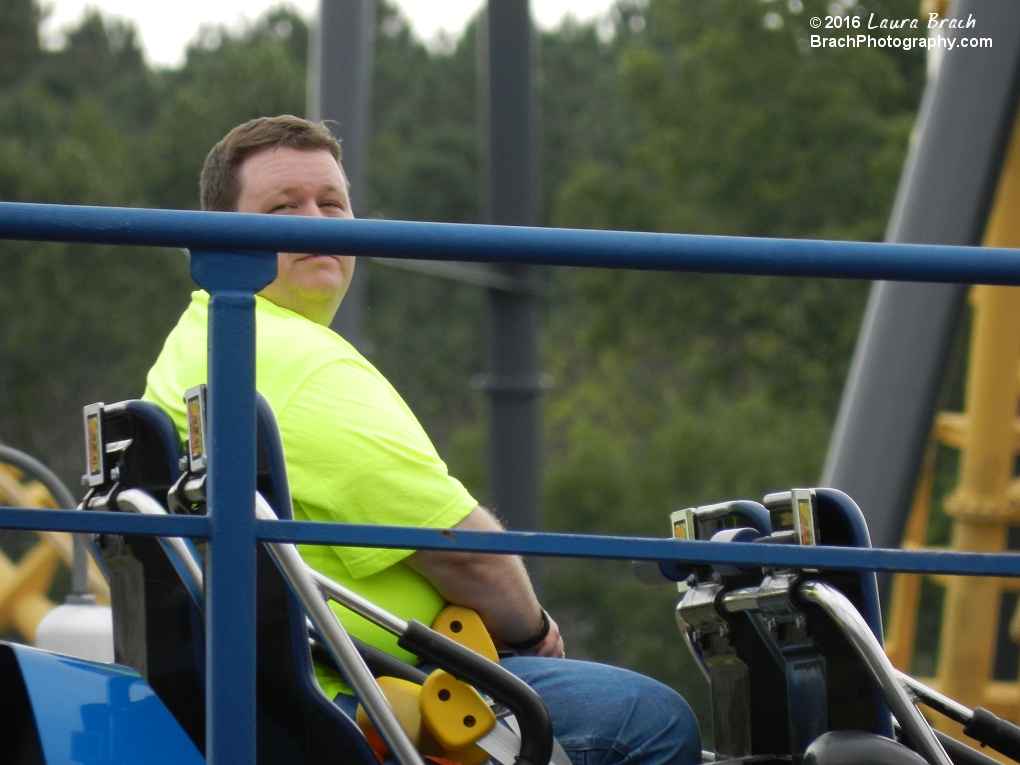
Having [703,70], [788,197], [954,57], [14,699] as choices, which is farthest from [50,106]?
[14,699]

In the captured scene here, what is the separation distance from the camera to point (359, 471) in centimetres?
194

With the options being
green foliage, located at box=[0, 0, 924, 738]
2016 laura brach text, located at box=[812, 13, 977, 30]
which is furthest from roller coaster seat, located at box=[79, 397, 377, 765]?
green foliage, located at box=[0, 0, 924, 738]

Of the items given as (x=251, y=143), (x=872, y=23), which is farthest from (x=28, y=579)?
(x=872, y=23)

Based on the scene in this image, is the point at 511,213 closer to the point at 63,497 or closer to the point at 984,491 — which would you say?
the point at 984,491

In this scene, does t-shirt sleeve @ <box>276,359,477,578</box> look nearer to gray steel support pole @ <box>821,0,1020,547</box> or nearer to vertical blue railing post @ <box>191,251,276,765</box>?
vertical blue railing post @ <box>191,251,276,765</box>

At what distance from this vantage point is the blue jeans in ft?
6.30

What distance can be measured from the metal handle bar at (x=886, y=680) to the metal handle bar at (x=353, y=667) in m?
0.55

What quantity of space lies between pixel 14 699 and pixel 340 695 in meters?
0.42

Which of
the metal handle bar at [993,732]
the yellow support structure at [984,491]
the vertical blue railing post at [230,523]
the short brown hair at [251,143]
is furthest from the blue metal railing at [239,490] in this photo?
the yellow support structure at [984,491]

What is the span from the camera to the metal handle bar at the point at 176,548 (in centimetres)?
180

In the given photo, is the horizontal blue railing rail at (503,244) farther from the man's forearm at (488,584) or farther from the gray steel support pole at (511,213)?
the gray steel support pole at (511,213)

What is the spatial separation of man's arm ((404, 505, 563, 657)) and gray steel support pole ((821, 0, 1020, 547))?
2023 millimetres

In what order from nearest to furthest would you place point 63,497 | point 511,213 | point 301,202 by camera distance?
1. point 301,202
2. point 63,497
3. point 511,213

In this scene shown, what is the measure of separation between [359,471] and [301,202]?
0.60 meters
